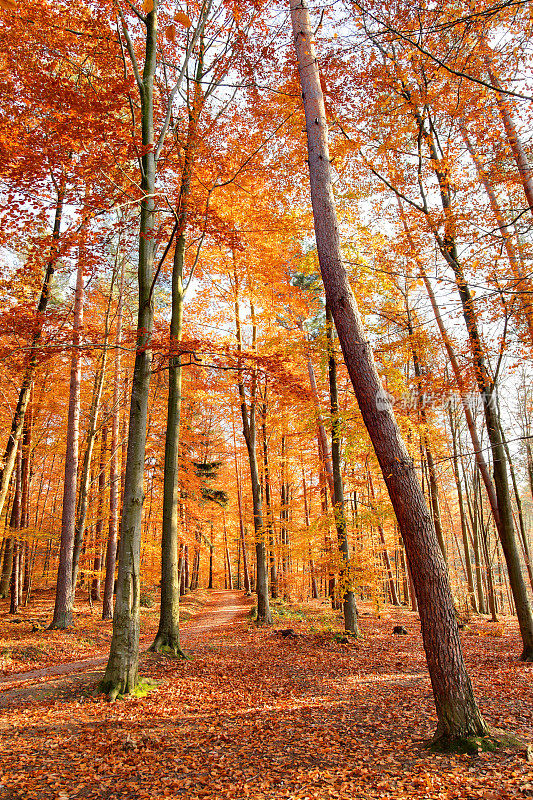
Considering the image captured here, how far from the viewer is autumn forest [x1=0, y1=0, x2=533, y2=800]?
3926 mm

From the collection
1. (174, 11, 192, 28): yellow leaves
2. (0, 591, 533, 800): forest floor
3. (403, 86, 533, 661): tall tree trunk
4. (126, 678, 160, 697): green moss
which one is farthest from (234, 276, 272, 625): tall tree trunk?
(174, 11, 192, 28): yellow leaves

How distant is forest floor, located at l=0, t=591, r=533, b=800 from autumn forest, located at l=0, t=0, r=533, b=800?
0.04m

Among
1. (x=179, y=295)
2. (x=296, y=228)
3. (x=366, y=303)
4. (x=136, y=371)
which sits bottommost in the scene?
(x=136, y=371)

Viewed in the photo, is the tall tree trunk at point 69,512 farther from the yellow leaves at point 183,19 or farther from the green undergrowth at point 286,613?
the yellow leaves at point 183,19

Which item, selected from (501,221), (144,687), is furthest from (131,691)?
(501,221)

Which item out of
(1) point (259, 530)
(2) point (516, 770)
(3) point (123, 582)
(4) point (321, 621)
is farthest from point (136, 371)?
(4) point (321, 621)

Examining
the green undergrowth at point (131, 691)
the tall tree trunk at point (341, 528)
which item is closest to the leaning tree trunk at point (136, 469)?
the green undergrowth at point (131, 691)

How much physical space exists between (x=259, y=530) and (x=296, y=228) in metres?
8.35

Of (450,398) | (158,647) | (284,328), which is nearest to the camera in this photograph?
(158,647)

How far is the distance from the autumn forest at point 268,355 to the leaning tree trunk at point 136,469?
4 cm

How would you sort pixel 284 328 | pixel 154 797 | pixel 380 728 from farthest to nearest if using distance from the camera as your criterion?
1. pixel 284 328
2. pixel 380 728
3. pixel 154 797

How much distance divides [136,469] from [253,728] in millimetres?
3503

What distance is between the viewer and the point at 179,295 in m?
9.32

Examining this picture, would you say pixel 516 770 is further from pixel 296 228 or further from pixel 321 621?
pixel 296 228
